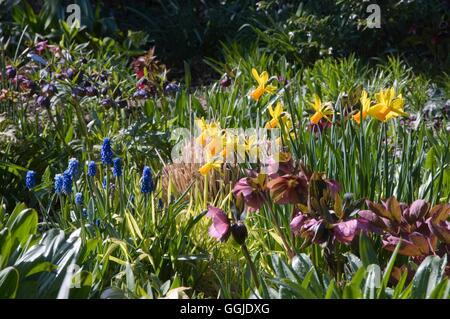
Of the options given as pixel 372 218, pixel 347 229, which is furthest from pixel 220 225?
pixel 372 218

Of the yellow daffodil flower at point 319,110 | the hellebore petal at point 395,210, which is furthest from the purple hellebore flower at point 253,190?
the yellow daffodil flower at point 319,110

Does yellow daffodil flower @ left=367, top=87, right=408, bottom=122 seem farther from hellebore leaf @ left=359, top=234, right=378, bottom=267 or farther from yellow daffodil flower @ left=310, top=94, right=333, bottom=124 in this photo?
hellebore leaf @ left=359, top=234, right=378, bottom=267

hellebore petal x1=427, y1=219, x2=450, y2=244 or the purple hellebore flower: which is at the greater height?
the purple hellebore flower

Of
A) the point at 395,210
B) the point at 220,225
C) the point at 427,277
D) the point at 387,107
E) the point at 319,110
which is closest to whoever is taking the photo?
the point at 427,277

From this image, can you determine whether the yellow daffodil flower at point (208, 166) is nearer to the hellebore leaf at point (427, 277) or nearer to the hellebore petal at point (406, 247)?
the hellebore petal at point (406, 247)

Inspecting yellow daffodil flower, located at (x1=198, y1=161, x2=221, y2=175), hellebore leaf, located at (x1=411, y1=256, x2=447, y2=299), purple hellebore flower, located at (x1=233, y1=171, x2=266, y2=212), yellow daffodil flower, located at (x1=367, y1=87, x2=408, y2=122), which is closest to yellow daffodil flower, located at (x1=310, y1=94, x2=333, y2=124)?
yellow daffodil flower, located at (x1=367, y1=87, x2=408, y2=122)

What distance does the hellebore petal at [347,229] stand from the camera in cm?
225

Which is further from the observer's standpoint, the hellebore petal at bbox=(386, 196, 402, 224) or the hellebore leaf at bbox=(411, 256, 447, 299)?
the hellebore petal at bbox=(386, 196, 402, 224)

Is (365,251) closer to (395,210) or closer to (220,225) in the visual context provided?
(395,210)

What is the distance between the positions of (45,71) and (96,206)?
171cm

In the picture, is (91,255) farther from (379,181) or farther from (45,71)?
(45,71)

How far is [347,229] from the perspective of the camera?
226 cm

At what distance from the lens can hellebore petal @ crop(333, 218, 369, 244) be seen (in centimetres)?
225

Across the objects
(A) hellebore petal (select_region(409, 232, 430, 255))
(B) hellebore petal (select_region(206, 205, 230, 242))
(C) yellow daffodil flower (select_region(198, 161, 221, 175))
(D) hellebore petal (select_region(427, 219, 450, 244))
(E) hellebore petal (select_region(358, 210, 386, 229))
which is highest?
(C) yellow daffodil flower (select_region(198, 161, 221, 175))
